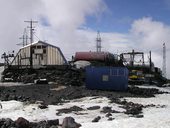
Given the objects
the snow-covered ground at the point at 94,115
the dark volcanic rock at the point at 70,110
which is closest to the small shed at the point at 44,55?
the snow-covered ground at the point at 94,115

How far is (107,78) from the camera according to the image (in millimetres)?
35344

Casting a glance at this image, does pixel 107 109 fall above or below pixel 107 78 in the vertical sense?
below

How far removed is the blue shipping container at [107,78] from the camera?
35.0 metres

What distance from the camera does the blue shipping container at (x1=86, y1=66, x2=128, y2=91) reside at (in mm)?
35031

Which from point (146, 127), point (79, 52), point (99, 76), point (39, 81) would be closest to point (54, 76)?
point (39, 81)

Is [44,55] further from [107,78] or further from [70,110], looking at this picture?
[70,110]

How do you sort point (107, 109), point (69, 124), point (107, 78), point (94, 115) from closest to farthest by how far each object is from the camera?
point (69, 124), point (94, 115), point (107, 109), point (107, 78)

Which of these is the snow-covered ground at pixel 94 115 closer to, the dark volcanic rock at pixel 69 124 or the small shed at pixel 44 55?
the dark volcanic rock at pixel 69 124

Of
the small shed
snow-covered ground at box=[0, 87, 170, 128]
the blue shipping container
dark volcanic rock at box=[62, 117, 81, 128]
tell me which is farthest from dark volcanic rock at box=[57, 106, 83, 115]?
the small shed

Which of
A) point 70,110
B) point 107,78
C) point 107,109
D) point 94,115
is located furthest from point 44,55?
point 94,115

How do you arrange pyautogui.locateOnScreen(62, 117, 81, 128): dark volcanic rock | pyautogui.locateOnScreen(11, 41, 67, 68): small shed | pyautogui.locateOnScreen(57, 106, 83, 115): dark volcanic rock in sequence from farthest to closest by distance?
pyautogui.locateOnScreen(11, 41, 67, 68): small shed < pyautogui.locateOnScreen(57, 106, 83, 115): dark volcanic rock < pyautogui.locateOnScreen(62, 117, 81, 128): dark volcanic rock

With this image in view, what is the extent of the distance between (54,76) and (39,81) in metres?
6.22

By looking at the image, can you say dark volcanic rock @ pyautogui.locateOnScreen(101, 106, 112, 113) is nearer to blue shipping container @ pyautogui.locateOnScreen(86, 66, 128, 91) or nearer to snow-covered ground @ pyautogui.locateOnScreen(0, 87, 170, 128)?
snow-covered ground @ pyautogui.locateOnScreen(0, 87, 170, 128)

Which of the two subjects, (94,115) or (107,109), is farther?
(107,109)
